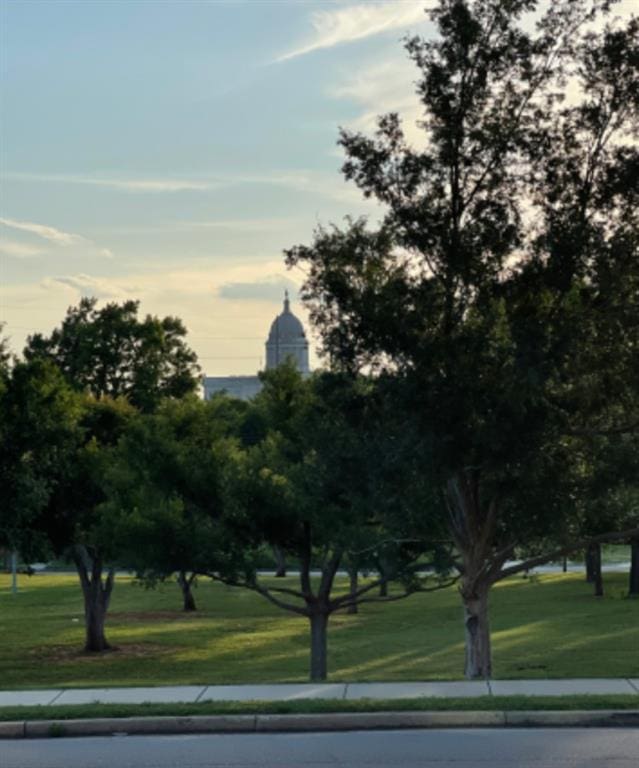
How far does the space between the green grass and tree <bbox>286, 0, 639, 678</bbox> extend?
5.43 m

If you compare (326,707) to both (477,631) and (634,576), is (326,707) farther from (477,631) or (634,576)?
(634,576)

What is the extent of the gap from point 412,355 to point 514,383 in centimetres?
168

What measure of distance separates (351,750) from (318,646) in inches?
683

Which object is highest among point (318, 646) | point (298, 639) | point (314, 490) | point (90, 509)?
point (314, 490)

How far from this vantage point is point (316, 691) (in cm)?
1355

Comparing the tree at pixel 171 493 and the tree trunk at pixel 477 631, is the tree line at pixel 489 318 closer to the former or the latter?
the tree trunk at pixel 477 631

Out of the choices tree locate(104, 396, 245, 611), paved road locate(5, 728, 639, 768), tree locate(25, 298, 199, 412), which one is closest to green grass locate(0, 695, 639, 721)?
paved road locate(5, 728, 639, 768)

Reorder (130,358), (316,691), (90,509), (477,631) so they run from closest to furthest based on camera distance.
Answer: (316,691)
(477,631)
(90,509)
(130,358)

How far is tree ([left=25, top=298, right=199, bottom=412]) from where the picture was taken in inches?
1863

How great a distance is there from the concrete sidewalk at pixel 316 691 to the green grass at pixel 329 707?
0.56 meters

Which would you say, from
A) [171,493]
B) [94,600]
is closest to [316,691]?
[171,493]

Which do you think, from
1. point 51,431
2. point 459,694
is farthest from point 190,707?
point 51,431

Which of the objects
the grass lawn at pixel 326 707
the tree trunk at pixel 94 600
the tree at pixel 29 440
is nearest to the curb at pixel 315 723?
the grass lawn at pixel 326 707

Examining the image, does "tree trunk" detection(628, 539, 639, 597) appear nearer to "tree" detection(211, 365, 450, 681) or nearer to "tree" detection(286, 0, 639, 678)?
"tree" detection(211, 365, 450, 681)
